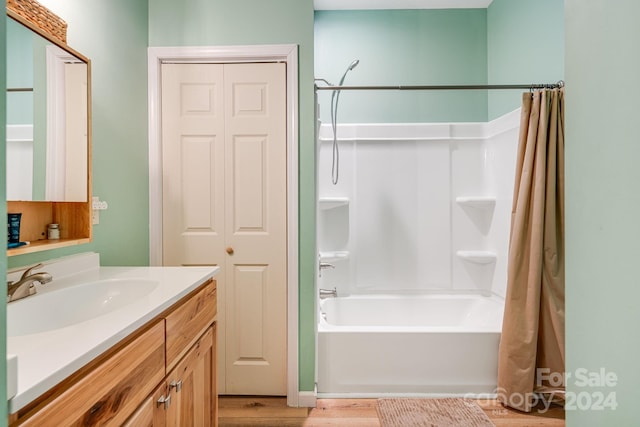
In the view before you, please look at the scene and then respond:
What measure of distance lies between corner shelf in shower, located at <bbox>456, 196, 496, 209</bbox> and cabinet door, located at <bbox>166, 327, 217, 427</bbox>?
2151 mm

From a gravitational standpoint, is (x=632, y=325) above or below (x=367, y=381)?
above

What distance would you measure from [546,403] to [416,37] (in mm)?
2778

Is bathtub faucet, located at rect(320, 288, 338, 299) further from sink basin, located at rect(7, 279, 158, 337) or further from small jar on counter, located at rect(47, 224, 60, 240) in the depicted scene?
small jar on counter, located at rect(47, 224, 60, 240)

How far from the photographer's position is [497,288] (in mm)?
2648

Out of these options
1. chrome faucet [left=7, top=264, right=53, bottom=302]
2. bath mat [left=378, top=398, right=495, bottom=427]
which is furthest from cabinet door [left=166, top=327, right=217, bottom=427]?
bath mat [left=378, top=398, right=495, bottom=427]

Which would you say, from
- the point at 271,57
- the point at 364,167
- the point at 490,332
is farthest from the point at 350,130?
the point at 490,332

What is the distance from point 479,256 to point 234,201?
1.94m

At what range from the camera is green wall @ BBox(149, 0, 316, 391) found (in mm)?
2014

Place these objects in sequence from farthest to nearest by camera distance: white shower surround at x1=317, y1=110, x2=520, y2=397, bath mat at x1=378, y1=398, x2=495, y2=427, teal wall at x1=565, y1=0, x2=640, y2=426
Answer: white shower surround at x1=317, y1=110, x2=520, y2=397 → bath mat at x1=378, y1=398, x2=495, y2=427 → teal wall at x1=565, y1=0, x2=640, y2=426

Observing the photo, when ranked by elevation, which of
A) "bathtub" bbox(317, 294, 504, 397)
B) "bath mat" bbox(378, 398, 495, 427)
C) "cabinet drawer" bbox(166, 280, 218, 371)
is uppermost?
"cabinet drawer" bbox(166, 280, 218, 371)

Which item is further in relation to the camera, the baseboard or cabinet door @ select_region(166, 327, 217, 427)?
the baseboard

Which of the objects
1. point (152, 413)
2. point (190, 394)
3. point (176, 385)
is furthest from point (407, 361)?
point (152, 413)

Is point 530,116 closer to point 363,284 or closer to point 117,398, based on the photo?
point 363,284

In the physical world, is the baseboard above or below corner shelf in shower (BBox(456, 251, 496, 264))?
below
